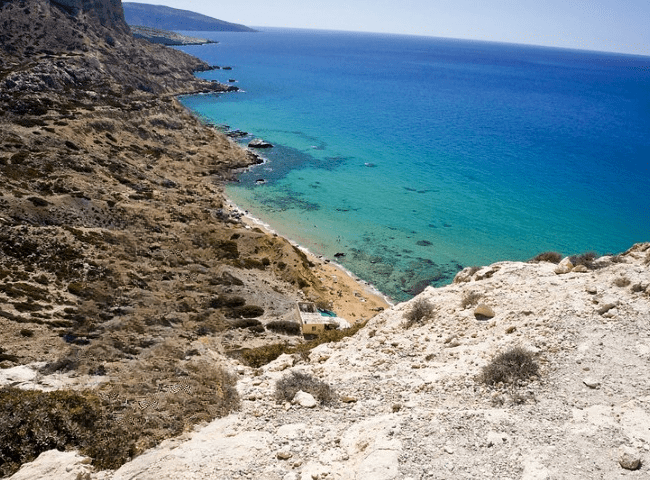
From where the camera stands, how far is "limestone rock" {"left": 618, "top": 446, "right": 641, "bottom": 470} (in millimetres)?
9961

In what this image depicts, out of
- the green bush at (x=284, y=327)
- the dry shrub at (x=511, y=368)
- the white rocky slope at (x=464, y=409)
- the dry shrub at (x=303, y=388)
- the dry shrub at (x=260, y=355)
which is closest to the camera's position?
the white rocky slope at (x=464, y=409)

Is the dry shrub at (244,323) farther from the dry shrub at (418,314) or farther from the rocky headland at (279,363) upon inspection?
the dry shrub at (418,314)

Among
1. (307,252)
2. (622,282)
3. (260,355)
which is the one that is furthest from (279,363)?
(307,252)

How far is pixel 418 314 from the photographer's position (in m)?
20.5

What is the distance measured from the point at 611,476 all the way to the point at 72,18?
116 m

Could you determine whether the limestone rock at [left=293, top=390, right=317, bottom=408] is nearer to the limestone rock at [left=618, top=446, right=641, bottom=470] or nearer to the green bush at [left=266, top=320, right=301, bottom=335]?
the limestone rock at [left=618, top=446, right=641, bottom=470]

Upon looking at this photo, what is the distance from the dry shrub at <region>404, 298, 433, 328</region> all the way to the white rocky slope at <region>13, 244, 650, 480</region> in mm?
872

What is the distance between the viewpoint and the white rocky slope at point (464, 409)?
10914 millimetres

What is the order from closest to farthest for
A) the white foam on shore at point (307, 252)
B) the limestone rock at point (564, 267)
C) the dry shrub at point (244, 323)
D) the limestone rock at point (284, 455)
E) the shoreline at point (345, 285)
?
the limestone rock at point (284, 455) → the limestone rock at point (564, 267) → the dry shrub at point (244, 323) → the shoreline at point (345, 285) → the white foam on shore at point (307, 252)

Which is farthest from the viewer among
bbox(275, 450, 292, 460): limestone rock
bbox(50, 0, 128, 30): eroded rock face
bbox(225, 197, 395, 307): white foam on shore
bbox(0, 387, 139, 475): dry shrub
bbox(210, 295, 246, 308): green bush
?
bbox(50, 0, 128, 30): eroded rock face

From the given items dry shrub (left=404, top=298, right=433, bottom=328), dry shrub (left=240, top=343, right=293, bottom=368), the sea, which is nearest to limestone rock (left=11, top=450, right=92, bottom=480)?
dry shrub (left=240, top=343, right=293, bottom=368)

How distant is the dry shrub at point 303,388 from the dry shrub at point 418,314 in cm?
612

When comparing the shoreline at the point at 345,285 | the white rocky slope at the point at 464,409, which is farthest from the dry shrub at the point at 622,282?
the shoreline at the point at 345,285

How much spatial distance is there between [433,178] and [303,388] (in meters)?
63.3
